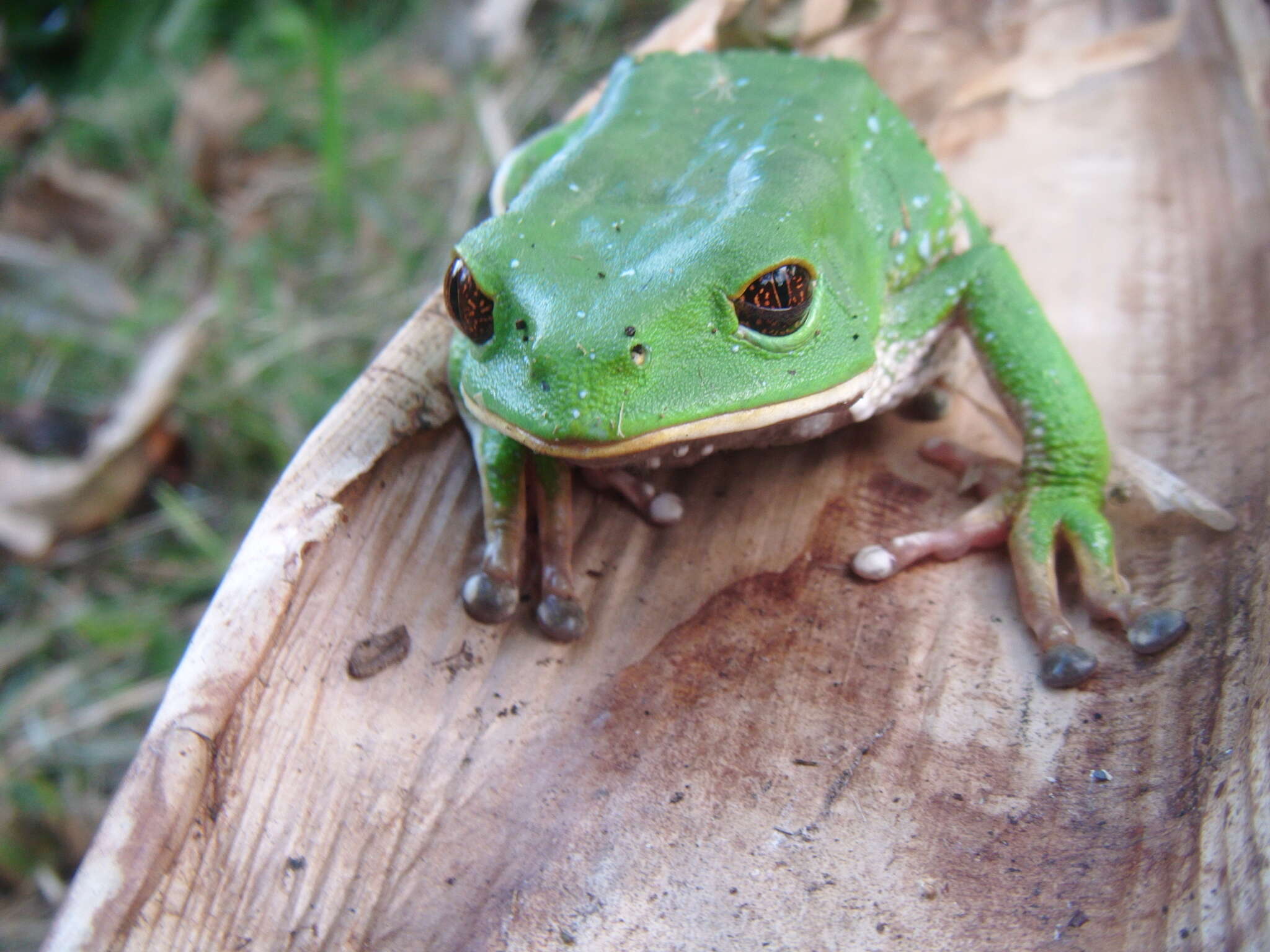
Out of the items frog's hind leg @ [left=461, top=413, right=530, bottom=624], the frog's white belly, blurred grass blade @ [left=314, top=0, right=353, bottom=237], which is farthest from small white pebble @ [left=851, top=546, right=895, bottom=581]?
blurred grass blade @ [left=314, top=0, right=353, bottom=237]

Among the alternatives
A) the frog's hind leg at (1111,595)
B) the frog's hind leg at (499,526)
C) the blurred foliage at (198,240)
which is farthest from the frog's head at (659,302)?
the blurred foliage at (198,240)

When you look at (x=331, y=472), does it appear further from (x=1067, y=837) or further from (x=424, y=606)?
(x=1067, y=837)

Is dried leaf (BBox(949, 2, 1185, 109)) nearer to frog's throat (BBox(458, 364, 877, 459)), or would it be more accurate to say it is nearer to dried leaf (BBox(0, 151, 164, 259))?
frog's throat (BBox(458, 364, 877, 459))

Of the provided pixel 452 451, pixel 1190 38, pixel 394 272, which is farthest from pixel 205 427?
pixel 1190 38

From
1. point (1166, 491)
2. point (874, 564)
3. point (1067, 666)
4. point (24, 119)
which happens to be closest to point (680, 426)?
point (874, 564)

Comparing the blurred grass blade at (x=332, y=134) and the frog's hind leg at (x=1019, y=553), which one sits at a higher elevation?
the blurred grass blade at (x=332, y=134)

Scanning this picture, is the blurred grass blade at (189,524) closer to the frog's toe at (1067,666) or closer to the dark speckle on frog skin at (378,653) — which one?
the dark speckle on frog skin at (378,653)
